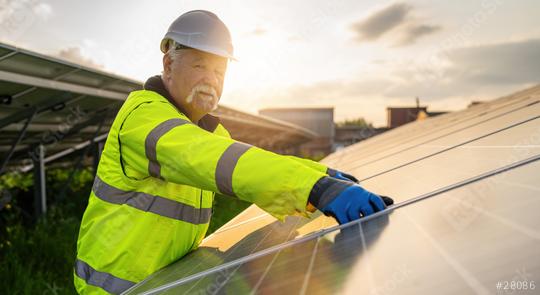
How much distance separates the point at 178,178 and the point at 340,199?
0.60m

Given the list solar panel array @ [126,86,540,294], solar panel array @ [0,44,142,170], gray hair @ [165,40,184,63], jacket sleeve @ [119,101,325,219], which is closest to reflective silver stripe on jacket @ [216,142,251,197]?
jacket sleeve @ [119,101,325,219]

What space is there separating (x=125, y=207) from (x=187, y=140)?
0.64m

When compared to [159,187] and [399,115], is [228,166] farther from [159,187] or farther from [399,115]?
[399,115]

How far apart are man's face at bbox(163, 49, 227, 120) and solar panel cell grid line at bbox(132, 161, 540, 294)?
3.37ft

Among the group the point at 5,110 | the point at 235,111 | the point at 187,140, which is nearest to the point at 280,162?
the point at 187,140

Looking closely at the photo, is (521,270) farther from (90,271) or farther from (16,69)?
(16,69)

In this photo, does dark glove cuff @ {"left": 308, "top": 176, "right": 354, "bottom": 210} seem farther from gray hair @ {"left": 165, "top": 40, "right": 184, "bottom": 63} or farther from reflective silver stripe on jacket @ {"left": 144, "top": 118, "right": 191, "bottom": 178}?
gray hair @ {"left": 165, "top": 40, "right": 184, "bottom": 63}

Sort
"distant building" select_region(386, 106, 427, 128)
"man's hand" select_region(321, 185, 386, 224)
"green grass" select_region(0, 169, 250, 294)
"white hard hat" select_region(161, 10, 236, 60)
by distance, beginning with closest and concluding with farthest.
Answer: "man's hand" select_region(321, 185, 386, 224) < "white hard hat" select_region(161, 10, 236, 60) < "green grass" select_region(0, 169, 250, 294) < "distant building" select_region(386, 106, 427, 128)

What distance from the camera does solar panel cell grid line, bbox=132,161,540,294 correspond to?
2.78 ft

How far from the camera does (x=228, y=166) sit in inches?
58.0

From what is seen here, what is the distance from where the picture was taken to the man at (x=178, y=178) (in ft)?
4.71

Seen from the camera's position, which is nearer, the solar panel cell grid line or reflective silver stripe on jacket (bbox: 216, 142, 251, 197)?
the solar panel cell grid line

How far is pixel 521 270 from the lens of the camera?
2.59 ft

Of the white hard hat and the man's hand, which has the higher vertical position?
the white hard hat
